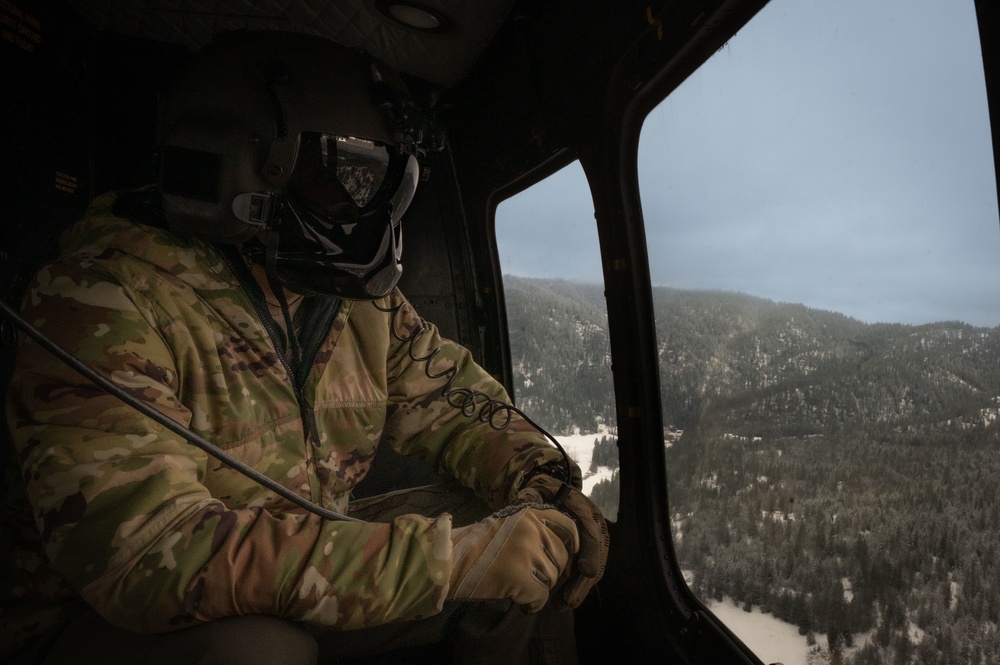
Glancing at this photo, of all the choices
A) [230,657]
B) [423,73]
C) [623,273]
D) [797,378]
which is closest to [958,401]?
[797,378]

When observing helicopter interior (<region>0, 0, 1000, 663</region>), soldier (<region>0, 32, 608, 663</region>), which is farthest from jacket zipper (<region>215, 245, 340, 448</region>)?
helicopter interior (<region>0, 0, 1000, 663</region>)

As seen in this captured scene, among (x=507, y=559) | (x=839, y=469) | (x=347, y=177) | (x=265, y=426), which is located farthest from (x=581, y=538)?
(x=347, y=177)

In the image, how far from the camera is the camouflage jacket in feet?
3.37

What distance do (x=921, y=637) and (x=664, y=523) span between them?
2.56ft

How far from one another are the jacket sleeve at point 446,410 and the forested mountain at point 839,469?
482mm

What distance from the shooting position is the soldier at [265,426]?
3.46 feet

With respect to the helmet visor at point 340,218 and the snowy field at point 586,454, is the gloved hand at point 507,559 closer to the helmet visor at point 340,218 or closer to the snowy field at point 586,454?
the helmet visor at point 340,218

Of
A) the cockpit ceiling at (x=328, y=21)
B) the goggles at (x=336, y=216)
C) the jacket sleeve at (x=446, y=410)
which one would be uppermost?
the cockpit ceiling at (x=328, y=21)

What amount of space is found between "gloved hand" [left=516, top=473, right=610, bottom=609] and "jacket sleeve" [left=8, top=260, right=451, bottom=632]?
39 centimetres

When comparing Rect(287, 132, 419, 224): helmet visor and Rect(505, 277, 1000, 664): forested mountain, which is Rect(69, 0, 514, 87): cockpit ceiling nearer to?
Rect(287, 132, 419, 224): helmet visor

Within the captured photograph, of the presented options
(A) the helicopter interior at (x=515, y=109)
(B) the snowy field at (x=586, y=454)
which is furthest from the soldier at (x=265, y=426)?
(B) the snowy field at (x=586, y=454)

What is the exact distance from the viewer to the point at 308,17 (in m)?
2.12

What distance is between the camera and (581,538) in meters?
1.46

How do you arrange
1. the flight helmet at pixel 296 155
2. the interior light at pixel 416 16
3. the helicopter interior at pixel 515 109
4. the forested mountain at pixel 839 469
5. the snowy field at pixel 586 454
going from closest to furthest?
the forested mountain at pixel 839 469, the flight helmet at pixel 296 155, the helicopter interior at pixel 515 109, the interior light at pixel 416 16, the snowy field at pixel 586 454
